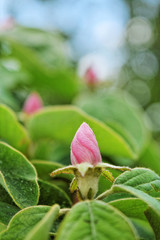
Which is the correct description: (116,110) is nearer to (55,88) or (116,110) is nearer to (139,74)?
(55,88)

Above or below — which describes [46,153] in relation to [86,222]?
below

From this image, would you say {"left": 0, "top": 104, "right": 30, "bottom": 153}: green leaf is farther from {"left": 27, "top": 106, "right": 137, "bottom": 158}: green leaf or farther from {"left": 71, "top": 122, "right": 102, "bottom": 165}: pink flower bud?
{"left": 71, "top": 122, "right": 102, "bottom": 165}: pink flower bud

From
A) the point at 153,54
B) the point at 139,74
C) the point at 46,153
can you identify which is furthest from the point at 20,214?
the point at 153,54

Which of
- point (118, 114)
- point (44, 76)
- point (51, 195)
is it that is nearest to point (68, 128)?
point (51, 195)

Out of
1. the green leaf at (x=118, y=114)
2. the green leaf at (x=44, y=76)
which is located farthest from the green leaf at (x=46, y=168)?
the green leaf at (x=44, y=76)

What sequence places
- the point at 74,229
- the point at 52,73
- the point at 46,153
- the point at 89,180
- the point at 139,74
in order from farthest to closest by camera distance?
1. the point at 139,74
2. the point at 52,73
3. the point at 46,153
4. the point at 89,180
5. the point at 74,229

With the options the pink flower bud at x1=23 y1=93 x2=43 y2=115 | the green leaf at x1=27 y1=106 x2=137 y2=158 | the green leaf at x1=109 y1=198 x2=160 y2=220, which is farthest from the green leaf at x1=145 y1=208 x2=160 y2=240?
the pink flower bud at x1=23 y1=93 x2=43 y2=115

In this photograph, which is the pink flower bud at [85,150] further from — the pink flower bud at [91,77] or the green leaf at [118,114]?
the pink flower bud at [91,77]
